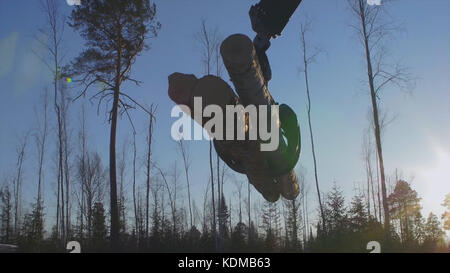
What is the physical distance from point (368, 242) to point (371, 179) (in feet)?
68.6

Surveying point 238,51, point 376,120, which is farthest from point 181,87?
point 376,120

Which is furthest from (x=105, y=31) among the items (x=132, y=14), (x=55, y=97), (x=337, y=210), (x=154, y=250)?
(x=337, y=210)

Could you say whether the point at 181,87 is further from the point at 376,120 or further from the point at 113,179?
the point at 376,120

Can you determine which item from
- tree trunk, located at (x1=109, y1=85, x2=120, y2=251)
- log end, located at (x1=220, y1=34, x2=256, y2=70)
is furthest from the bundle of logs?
tree trunk, located at (x1=109, y1=85, x2=120, y2=251)

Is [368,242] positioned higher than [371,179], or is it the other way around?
[371,179]

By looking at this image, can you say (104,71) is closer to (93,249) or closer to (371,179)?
(93,249)

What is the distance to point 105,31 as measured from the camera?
15500 millimetres

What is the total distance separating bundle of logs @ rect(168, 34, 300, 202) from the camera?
4.59m

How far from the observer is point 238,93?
203 inches

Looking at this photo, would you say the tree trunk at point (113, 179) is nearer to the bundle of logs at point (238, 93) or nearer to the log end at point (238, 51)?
the bundle of logs at point (238, 93)

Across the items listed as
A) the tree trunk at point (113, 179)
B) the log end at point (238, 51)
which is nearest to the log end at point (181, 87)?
the log end at point (238, 51)

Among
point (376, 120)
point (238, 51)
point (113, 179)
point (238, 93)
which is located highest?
point (376, 120)
